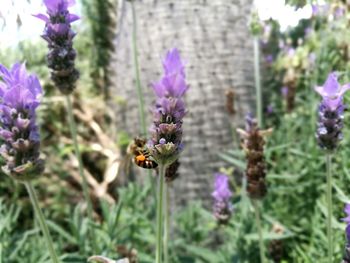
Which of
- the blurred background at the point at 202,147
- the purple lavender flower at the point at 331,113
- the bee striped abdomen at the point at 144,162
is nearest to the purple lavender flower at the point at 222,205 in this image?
the blurred background at the point at 202,147

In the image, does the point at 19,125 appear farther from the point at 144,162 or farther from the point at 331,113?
the point at 331,113

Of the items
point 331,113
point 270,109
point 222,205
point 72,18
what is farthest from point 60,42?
point 270,109

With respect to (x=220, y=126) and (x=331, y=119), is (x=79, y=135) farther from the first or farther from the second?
(x=331, y=119)

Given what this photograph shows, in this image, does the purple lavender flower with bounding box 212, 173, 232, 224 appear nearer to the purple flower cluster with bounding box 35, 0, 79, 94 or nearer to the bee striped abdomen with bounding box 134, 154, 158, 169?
the purple flower cluster with bounding box 35, 0, 79, 94

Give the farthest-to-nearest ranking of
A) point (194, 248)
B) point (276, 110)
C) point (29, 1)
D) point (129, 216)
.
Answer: point (276, 110) → point (129, 216) → point (194, 248) → point (29, 1)

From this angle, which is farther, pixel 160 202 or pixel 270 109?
pixel 270 109

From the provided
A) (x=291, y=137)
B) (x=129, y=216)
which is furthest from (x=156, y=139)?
(x=291, y=137)

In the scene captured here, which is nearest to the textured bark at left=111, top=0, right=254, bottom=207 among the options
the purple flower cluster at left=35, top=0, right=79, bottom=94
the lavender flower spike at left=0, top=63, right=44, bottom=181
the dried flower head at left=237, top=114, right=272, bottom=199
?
the dried flower head at left=237, top=114, right=272, bottom=199
